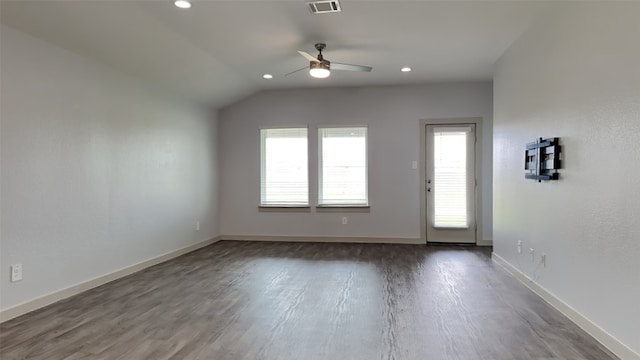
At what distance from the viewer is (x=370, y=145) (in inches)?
254

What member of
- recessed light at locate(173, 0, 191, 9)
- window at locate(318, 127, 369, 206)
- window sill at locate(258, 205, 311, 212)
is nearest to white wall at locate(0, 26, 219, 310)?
recessed light at locate(173, 0, 191, 9)

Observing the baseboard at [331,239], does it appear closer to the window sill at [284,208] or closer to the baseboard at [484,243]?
the window sill at [284,208]

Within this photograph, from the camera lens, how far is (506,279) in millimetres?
4125

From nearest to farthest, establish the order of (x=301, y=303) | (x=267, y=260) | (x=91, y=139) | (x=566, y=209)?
(x=566, y=209) < (x=301, y=303) < (x=91, y=139) < (x=267, y=260)

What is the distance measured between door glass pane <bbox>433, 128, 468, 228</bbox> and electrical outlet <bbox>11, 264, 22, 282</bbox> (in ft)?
17.7

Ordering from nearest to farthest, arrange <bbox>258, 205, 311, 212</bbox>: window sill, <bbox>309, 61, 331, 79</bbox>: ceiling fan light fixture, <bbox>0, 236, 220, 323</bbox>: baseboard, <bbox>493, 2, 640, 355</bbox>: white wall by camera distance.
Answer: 1. <bbox>493, 2, 640, 355</bbox>: white wall
2. <bbox>0, 236, 220, 323</bbox>: baseboard
3. <bbox>309, 61, 331, 79</bbox>: ceiling fan light fixture
4. <bbox>258, 205, 311, 212</bbox>: window sill

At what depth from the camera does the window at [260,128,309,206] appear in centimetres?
668

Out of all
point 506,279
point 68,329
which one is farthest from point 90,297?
point 506,279

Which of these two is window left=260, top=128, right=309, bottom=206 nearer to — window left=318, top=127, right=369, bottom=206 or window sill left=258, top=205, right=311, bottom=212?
window sill left=258, top=205, right=311, bottom=212

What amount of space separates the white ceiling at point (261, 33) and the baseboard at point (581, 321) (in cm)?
252

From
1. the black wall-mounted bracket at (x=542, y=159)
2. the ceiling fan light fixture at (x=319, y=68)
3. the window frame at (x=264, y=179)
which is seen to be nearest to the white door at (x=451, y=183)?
the window frame at (x=264, y=179)

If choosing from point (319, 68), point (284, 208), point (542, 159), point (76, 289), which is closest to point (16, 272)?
point (76, 289)

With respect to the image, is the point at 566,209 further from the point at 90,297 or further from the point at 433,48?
the point at 90,297

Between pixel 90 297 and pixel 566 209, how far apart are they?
4.27 metres
